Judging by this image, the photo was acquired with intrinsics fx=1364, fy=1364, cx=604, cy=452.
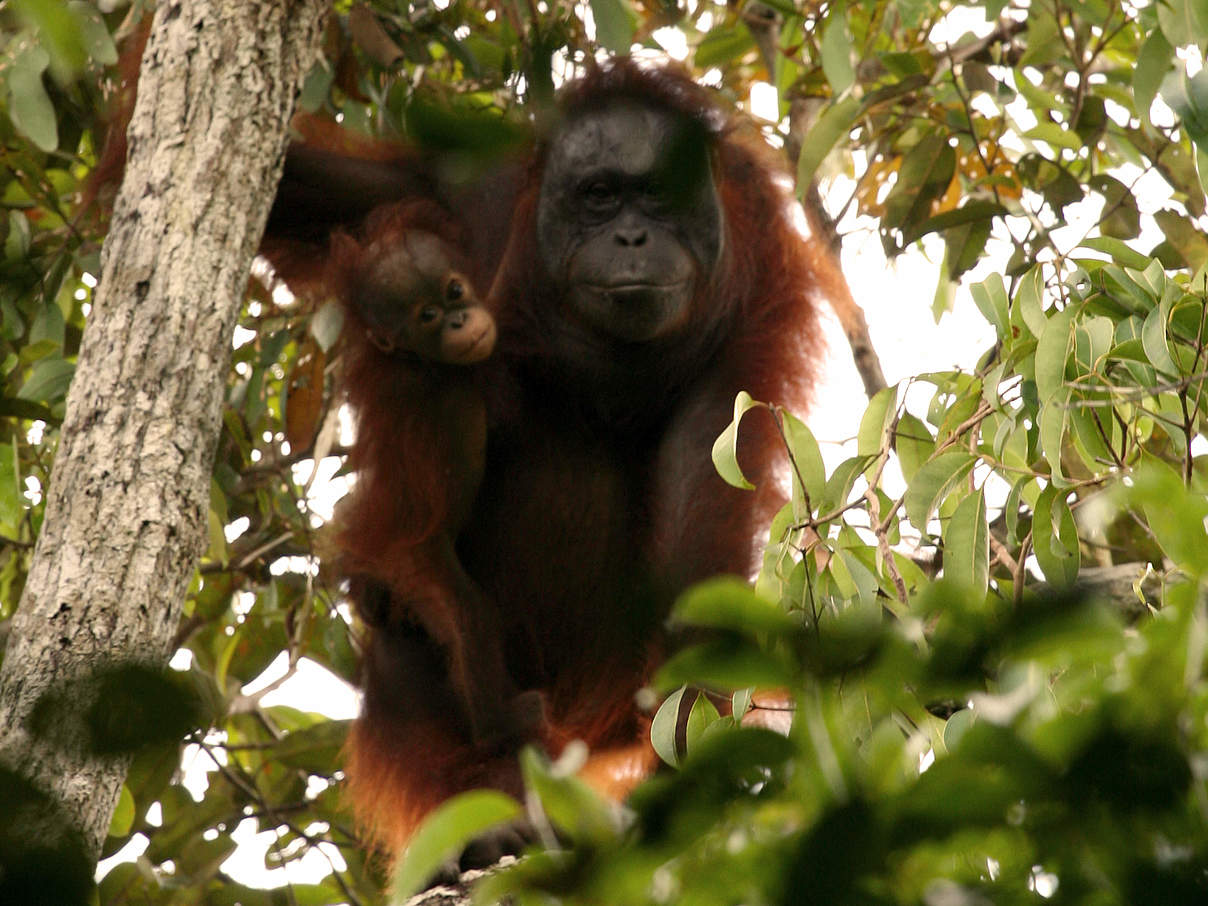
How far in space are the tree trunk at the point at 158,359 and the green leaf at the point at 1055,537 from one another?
120cm

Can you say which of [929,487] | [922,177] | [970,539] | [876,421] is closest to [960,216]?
[922,177]

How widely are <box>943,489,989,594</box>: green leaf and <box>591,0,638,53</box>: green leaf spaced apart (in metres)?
1.43

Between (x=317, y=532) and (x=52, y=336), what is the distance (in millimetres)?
791

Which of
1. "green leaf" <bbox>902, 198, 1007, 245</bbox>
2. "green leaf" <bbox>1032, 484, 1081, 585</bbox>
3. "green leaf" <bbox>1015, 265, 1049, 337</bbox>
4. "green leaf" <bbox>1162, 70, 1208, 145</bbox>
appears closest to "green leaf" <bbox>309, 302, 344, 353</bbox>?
"green leaf" <bbox>902, 198, 1007, 245</bbox>

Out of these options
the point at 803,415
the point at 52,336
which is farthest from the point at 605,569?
the point at 52,336

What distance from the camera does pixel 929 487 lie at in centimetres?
196

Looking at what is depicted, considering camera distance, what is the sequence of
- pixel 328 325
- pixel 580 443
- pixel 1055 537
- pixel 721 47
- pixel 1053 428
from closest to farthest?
pixel 1053 428, pixel 1055 537, pixel 328 325, pixel 580 443, pixel 721 47

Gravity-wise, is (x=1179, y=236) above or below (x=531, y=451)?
above

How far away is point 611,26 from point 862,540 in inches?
53.0

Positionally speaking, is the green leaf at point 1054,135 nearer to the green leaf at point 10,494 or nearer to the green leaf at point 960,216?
the green leaf at point 960,216

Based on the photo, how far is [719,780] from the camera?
680mm

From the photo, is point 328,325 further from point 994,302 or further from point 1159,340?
point 1159,340

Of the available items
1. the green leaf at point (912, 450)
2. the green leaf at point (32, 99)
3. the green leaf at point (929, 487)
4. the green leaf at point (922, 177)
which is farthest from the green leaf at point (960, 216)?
the green leaf at point (32, 99)

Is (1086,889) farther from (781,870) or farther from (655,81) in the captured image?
(655,81)
